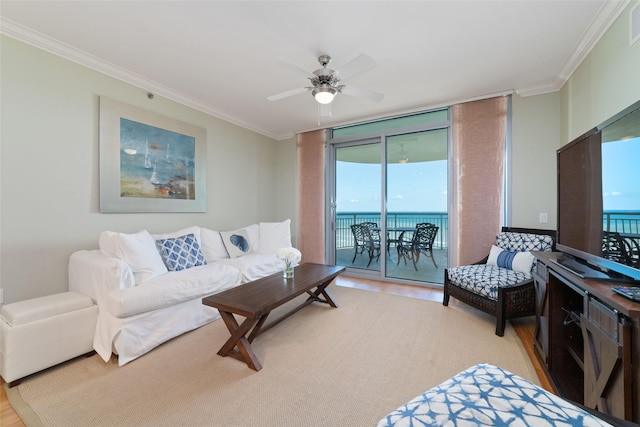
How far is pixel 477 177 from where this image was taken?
10.9 ft

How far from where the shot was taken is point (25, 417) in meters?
1.38

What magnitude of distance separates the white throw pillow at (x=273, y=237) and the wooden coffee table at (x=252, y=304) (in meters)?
1.21

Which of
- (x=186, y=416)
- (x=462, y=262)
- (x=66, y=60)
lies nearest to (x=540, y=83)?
(x=462, y=262)

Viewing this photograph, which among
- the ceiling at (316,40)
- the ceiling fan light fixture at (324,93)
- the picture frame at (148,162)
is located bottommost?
the picture frame at (148,162)

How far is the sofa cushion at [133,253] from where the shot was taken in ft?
7.37

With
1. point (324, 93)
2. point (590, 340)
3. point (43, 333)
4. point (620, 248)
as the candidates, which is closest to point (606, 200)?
point (620, 248)

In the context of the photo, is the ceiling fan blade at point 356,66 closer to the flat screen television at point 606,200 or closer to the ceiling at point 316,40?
the ceiling at point 316,40

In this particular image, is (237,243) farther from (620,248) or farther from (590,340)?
(620,248)

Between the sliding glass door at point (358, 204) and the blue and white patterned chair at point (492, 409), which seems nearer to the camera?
the blue and white patterned chair at point (492, 409)

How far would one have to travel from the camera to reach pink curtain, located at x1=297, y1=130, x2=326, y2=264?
4.60m

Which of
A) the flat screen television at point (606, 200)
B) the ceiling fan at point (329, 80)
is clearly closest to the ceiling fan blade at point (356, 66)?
the ceiling fan at point (329, 80)

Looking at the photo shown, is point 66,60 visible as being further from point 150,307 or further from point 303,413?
point 303,413

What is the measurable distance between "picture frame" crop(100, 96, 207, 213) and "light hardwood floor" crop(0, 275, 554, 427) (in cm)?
172

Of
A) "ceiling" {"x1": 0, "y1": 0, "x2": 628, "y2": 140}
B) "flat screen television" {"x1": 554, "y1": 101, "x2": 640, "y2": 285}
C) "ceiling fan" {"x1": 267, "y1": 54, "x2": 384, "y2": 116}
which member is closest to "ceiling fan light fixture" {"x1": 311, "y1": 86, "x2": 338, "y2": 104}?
"ceiling fan" {"x1": 267, "y1": 54, "x2": 384, "y2": 116}
